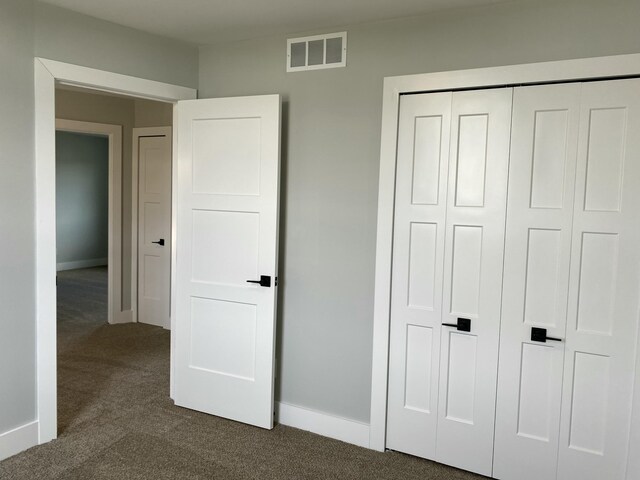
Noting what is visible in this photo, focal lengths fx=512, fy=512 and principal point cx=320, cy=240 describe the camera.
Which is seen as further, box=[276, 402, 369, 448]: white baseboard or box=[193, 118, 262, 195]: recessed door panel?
box=[193, 118, 262, 195]: recessed door panel

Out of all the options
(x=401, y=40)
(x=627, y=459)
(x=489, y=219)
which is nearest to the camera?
(x=627, y=459)

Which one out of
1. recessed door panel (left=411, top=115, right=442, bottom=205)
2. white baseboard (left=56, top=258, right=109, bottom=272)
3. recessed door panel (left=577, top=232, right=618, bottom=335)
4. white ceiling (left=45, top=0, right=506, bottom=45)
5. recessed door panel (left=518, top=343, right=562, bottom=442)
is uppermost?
white ceiling (left=45, top=0, right=506, bottom=45)

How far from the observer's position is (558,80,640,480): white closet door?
7.99ft

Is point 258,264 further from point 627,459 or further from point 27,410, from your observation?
point 627,459

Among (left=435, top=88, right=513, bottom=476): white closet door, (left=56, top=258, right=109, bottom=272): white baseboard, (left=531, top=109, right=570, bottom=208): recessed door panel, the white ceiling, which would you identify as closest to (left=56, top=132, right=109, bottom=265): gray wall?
(left=56, top=258, right=109, bottom=272): white baseboard

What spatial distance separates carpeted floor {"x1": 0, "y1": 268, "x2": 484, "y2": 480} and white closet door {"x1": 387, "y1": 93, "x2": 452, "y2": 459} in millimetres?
243

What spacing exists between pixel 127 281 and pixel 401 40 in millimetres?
4291

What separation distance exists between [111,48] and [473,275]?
254cm

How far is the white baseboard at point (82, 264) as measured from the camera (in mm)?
9363

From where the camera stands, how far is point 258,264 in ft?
10.8

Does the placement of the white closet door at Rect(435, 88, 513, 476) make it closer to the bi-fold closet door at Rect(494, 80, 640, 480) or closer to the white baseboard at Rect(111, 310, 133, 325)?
the bi-fold closet door at Rect(494, 80, 640, 480)

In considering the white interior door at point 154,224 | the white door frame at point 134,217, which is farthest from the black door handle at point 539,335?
the white door frame at point 134,217

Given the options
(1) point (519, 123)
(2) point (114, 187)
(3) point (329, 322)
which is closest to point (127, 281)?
(2) point (114, 187)

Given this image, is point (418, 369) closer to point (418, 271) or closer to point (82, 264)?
point (418, 271)
